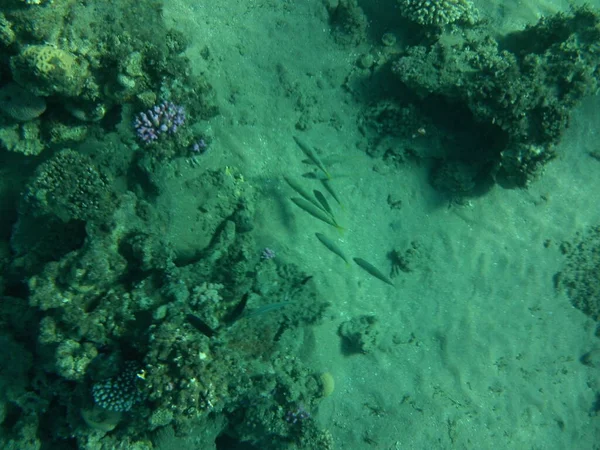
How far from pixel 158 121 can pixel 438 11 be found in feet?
20.4

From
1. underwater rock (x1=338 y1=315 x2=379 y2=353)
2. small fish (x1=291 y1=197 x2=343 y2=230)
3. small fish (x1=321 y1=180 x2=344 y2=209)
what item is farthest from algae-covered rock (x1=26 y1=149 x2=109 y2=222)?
underwater rock (x1=338 y1=315 x2=379 y2=353)

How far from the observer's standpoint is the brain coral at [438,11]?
7.82 metres

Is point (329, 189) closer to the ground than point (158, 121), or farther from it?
farther from it

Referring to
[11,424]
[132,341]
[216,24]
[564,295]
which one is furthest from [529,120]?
[11,424]

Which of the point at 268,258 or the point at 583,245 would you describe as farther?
the point at 583,245

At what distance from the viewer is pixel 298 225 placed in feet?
25.3

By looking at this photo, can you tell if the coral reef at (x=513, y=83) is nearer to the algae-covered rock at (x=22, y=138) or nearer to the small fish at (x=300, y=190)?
the small fish at (x=300, y=190)

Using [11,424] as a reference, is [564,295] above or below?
above

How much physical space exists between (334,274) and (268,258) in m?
1.61

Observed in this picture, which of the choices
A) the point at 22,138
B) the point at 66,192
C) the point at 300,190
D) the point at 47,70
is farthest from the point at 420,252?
the point at 22,138

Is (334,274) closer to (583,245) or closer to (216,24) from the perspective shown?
(216,24)

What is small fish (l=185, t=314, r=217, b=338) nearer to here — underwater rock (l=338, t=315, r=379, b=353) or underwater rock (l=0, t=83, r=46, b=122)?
underwater rock (l=338, t=315, r=379, b=353)

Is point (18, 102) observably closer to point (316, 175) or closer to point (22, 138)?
point (22, 138)

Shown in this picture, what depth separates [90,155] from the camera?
238 inches
